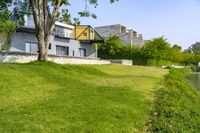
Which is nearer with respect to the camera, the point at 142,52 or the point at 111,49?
the point at 142,52

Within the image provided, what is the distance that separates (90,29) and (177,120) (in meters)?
39.9

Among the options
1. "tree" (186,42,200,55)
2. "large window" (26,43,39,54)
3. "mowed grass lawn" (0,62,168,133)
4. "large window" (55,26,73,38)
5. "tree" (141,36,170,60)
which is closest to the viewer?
"mowed grass lawn" (0,62,168,133)

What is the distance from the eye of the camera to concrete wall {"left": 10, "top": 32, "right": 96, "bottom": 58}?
35.9 metres

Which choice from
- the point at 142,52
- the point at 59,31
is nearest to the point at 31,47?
the point at 59,31

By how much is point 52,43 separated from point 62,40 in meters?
2.43

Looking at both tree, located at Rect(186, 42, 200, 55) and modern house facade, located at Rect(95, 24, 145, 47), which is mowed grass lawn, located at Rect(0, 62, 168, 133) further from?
tree, located at Rect(186, 42, 200, 55)

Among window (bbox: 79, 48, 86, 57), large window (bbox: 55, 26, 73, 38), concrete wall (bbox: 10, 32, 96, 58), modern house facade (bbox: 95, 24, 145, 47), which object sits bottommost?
window (bbox: 79, 48, 86, 57)

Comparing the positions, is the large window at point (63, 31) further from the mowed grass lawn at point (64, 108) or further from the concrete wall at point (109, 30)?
the concrete wall at point (109, 30)

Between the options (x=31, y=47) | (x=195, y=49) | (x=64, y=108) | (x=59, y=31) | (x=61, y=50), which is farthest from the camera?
(x=195, y=49)

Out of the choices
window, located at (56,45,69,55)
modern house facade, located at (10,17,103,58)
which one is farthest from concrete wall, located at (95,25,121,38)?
window, located at (56,45,69,55)

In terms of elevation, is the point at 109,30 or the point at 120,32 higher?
the point at 109,30

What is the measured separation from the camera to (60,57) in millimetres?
31125

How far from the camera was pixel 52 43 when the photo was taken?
42.2 metres

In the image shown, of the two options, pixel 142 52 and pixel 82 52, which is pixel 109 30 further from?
pixel 82 52
